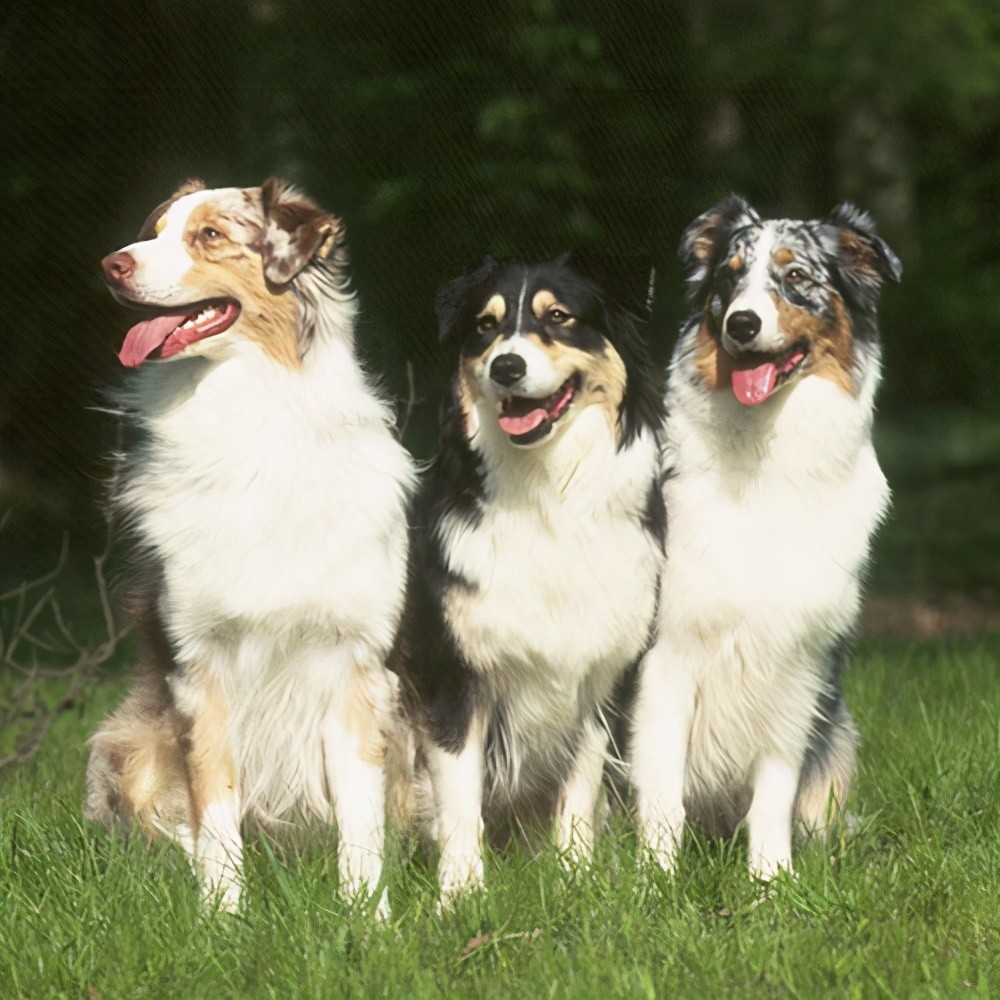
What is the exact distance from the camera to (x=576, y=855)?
4238 mm

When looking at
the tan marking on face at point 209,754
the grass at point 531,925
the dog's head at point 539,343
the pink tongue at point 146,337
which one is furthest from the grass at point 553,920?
the pink tongue at point 146,337

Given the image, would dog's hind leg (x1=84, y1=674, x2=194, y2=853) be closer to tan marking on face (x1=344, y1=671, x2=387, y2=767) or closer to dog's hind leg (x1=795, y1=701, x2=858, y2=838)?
tan marking on face (x1=344, y1=671, x2=387, y2=767)

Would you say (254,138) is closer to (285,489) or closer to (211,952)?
(285,489)

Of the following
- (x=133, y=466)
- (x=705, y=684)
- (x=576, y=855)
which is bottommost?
(x=576, y=855)

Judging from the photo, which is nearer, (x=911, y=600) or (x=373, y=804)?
(x=373, y=804)

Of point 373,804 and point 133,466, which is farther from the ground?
point 133,466

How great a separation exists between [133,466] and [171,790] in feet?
3.37

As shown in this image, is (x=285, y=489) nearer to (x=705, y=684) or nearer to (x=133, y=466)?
(x=133, y=466)

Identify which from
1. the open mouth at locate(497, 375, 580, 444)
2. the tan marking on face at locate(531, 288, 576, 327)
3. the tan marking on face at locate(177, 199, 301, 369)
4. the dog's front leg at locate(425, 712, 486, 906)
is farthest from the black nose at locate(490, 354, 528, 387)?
the dog's front leg at locate(425, 712, 486, 906)

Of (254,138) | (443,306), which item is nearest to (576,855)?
(443,306)

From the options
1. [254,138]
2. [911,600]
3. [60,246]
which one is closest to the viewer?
[254,138]

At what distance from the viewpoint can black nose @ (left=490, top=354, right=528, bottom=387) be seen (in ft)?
13.0

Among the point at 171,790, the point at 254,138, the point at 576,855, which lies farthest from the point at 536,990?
the point at 254,138

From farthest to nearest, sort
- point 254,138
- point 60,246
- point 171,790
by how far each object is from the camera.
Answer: point 60,246 < point 254,138 < point 171,790
